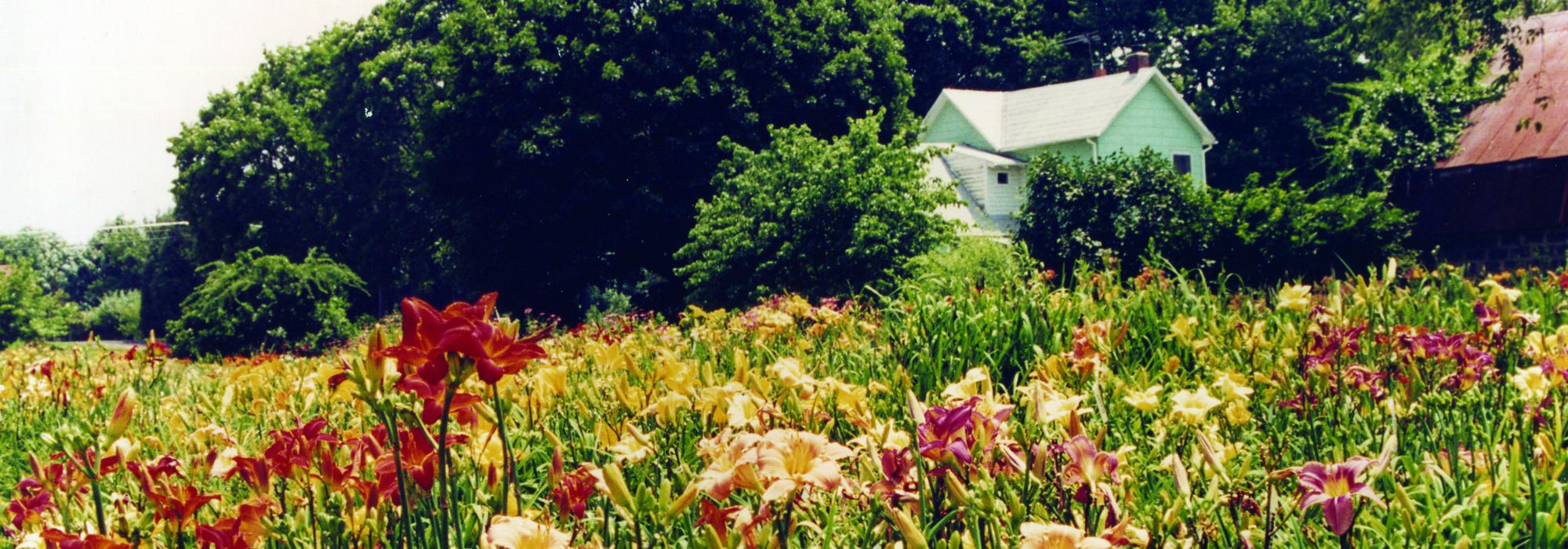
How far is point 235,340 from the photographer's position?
80.2ft

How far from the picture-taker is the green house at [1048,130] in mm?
25984

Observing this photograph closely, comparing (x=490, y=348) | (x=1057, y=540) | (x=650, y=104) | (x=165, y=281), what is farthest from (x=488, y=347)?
(x=165, y=281)

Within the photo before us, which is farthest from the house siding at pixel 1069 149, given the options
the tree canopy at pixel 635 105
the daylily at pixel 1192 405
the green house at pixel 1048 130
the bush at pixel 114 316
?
the bush at pixel 114 316

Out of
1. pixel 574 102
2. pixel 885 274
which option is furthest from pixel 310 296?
pixel 885 274

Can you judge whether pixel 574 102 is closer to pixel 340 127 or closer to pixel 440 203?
pixel 440 203

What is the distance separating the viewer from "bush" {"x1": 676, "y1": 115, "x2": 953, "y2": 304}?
41.1 feet

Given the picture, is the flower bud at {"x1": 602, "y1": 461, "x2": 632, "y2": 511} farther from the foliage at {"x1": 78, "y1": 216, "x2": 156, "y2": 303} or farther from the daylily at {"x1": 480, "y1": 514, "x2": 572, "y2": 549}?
the foliage at {"x1": 78, "y1": 216, "x2": 156, "y2": 303}

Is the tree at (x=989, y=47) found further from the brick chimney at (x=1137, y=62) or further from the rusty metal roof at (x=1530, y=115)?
the rusty metal roof at (x=1530, y=115)

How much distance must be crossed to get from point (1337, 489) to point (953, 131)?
27211mm

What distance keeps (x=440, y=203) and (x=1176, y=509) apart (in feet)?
74.9

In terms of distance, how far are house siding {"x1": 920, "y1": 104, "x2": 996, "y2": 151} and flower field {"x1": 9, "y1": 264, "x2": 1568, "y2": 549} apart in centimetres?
2331

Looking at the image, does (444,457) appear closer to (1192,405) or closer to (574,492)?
(574,492)

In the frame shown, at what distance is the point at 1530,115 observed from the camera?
17250 millimetres

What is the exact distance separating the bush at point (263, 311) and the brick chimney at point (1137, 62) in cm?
1899
